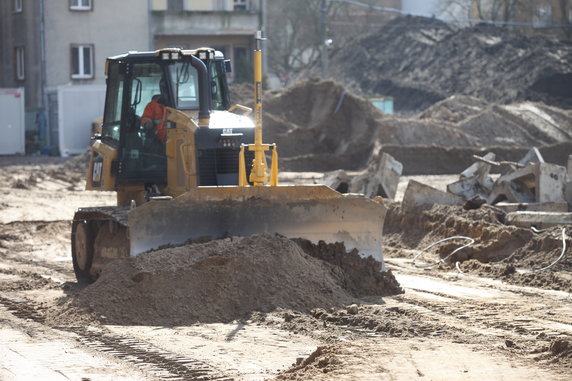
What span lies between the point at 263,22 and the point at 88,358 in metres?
34.6

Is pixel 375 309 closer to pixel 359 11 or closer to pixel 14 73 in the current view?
pixel 14 73

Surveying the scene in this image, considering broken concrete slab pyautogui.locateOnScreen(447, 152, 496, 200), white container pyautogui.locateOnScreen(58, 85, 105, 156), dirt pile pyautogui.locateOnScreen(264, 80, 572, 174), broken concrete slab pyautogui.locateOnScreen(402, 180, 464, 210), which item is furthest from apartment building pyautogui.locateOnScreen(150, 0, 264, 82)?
broken concrete slab pyautogui.locateOnScreen(402, 180, 464, 210)

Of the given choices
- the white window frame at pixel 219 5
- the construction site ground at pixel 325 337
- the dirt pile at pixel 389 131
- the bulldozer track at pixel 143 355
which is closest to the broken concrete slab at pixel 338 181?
the construction site ground at pixel 325 337

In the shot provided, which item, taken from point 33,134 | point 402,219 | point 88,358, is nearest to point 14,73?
point 33,134

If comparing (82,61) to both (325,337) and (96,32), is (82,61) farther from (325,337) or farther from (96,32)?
(325,337)

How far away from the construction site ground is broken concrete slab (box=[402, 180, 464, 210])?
10.2ft

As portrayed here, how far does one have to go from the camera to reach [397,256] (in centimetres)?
1426

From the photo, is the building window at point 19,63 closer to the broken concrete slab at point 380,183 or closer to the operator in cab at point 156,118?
the broken concrete slab at point 380,183

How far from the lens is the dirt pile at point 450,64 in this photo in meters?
43.5

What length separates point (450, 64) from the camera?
161ft

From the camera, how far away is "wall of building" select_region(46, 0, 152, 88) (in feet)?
127

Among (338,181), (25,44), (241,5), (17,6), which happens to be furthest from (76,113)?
(338,181)

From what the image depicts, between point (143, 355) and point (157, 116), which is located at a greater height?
point (157, 116)

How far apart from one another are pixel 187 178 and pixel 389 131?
18.7 m
